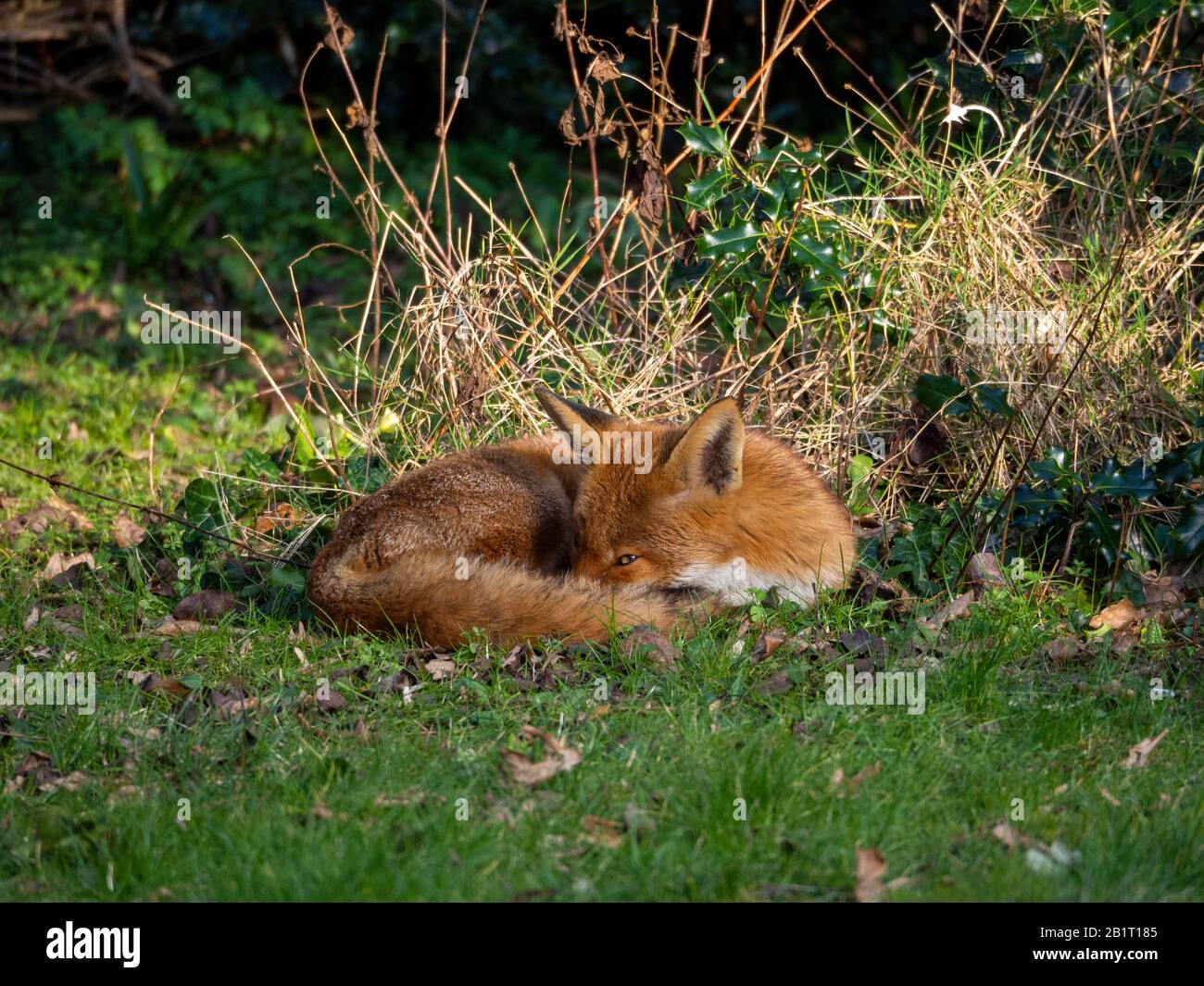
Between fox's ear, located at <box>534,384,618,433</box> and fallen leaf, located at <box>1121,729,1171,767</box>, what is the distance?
243 centimetres

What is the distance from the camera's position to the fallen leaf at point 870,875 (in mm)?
3180

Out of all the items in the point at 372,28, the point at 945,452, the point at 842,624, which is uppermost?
the point at 372,28

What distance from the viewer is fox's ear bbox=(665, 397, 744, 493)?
485 cm

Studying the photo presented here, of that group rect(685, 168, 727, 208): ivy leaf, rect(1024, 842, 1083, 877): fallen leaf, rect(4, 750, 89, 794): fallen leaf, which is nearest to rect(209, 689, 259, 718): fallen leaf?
rect(4, 750, 89, 794): fallen leaf

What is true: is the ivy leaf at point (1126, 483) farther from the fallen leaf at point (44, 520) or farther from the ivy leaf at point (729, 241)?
the fallen leaf at point (44, 520)

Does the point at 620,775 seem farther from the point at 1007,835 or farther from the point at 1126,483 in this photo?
the point at 1126,483

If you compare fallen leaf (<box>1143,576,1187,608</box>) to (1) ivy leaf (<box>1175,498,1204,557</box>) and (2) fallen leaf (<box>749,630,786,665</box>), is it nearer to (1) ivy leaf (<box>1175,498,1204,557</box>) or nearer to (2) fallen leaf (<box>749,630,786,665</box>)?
(1) ivy leaf (<box>1175,498,1204,557</box>)

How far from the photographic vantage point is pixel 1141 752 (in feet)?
13.0

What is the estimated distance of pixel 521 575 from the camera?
15.7 ft

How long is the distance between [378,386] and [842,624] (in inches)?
115

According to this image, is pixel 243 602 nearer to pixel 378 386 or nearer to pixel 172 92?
pixel 378 386

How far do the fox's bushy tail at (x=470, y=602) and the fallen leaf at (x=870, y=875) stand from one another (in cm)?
162
